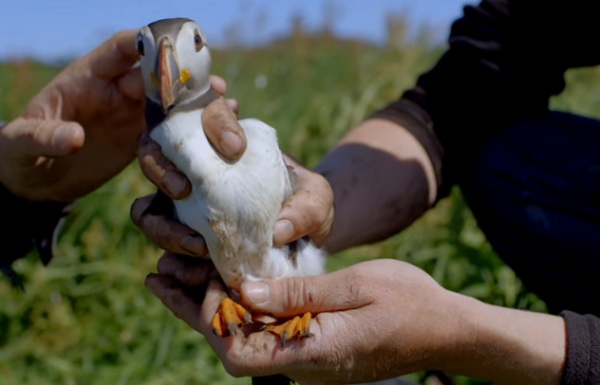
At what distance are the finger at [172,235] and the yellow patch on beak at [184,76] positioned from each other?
36 centimetres

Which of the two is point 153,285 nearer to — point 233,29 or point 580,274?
point 580,274

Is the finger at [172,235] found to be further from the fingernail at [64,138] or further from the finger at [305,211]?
the fingernail at [64,138]

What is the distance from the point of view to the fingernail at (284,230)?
2.23 m

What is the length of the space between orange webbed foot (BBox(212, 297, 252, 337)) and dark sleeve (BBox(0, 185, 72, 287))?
112cm

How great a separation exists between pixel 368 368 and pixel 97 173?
1303 mm

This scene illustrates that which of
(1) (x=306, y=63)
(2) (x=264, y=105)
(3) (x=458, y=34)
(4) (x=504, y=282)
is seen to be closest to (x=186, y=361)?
(4) (x=504, y=282)

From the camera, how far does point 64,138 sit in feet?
8.73

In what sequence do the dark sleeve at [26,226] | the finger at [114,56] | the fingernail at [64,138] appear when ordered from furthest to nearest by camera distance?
the dark sleeve at [26,226] → the finger at [114,56] → the fingernail at [64,138]

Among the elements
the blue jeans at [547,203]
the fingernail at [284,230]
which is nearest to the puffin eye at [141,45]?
the fingernail at [284,230]

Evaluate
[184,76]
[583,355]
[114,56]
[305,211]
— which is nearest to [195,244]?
[305,211]

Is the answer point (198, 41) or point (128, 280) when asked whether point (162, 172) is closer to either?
point (198, 41)

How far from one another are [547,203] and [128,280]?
7.52 ft

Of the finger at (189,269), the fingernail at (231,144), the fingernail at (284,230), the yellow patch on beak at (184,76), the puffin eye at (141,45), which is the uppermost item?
the puffin eye at (141,45)

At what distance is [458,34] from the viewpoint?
11.4ft
